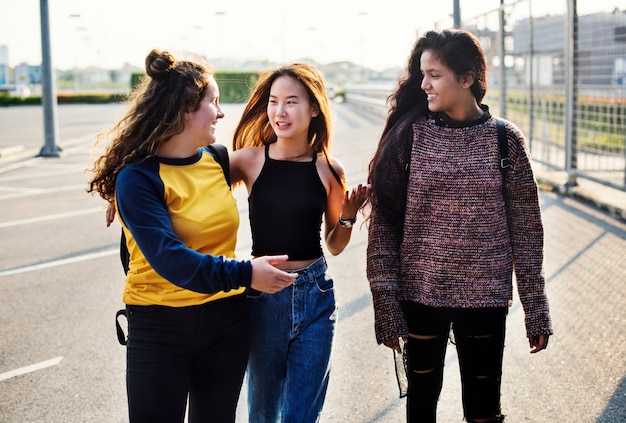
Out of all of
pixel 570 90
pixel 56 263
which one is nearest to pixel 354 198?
pixel 56 263

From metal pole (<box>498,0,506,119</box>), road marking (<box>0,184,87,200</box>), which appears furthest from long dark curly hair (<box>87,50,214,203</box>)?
metal pole (<box>498,0,506,119</box>)

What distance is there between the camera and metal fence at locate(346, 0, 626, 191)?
10164 mm

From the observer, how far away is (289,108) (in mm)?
3209

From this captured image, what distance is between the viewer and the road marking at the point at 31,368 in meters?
4.93

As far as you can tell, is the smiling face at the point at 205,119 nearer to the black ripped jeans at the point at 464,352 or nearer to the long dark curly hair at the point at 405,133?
the long dark curly hair at the point at 405,133

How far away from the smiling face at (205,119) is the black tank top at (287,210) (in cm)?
38

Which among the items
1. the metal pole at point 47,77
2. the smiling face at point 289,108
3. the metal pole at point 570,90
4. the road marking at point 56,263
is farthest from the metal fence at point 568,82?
the metal pole at point 47,77

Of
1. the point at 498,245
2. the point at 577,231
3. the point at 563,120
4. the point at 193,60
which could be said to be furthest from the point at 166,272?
the point at 563,120

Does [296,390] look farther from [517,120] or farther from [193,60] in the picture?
[517,120]

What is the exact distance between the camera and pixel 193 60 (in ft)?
9.39

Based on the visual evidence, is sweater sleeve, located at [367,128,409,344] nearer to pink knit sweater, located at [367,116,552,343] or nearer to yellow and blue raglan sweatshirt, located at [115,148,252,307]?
pink knit sweater, located at [367,116,552,343]

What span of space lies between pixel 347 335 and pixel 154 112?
314 centimetres

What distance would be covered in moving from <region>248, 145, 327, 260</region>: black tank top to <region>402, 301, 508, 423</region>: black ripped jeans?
46cm

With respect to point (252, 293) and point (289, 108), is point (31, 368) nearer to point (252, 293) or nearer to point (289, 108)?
point (252, 293)
